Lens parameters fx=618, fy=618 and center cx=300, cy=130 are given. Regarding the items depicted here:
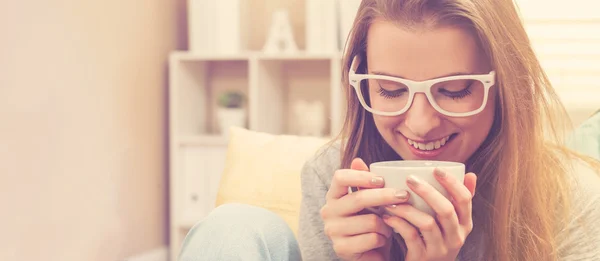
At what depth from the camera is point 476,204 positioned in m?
1.11

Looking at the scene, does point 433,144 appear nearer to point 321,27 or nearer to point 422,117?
point 422,117

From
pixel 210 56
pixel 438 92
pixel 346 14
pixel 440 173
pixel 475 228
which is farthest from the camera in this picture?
pixel 210 56

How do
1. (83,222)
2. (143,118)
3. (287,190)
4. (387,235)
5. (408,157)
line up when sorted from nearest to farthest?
(387,235) → (408,157) → (287,190) → (83,222) → (143,118)

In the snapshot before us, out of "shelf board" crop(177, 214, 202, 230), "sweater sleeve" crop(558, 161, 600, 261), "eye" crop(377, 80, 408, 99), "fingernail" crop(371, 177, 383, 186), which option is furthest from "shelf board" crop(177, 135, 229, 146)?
"fingernail" crop(371, 177, 383, 186)

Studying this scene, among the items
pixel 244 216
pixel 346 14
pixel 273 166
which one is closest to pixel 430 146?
pixel 244 216

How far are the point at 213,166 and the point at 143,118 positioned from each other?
0.36 metres

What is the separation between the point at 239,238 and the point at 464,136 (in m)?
0.40

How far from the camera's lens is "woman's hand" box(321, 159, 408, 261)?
32.3 inches

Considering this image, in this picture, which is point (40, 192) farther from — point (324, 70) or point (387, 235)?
point (387, 235)

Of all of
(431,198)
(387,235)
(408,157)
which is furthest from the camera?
(408,157)

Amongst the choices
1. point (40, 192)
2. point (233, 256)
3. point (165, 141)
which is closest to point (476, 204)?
point (233, 256)

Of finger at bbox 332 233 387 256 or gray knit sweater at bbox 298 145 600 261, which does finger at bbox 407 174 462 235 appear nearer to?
finger at bbox 332 233 387 256

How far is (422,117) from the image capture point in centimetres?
98

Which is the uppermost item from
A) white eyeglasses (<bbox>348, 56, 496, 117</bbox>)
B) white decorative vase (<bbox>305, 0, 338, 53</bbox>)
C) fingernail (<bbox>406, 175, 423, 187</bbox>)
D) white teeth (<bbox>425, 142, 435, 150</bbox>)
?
white decorative vase (<bbox>305, 0, 338, 53</bbox>)
